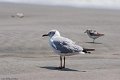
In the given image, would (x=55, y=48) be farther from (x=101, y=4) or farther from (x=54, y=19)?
(x=101, y=4)

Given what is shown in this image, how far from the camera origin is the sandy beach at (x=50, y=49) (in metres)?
9.69

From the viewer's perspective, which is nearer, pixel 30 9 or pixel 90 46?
pixel 90 46

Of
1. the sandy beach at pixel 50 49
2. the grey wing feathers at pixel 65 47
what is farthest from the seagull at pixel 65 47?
the sandy beach at pixel 50 49

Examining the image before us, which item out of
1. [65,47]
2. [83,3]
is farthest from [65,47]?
[83,3]

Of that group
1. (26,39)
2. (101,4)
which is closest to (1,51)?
(26,39)

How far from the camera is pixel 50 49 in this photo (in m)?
14.3

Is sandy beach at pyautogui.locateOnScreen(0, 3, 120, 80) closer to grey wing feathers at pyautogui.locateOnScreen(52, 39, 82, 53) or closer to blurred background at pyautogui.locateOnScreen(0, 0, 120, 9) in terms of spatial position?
grey wing feathers at pyautogui.locateOnScreen(52, 39, 82, 53)

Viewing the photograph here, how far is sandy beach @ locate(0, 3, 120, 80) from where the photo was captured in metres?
9.69

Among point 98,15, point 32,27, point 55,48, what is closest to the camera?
point 55,48

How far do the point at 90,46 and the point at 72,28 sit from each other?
4.74 meters

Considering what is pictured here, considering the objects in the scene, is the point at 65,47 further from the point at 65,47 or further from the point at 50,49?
the point at 50,49

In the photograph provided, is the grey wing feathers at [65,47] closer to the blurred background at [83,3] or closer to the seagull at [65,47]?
the seagull at [65,47]

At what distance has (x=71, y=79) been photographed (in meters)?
8.95

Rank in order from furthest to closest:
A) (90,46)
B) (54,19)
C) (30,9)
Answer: (30,9) < (54,19) < (90,46)
